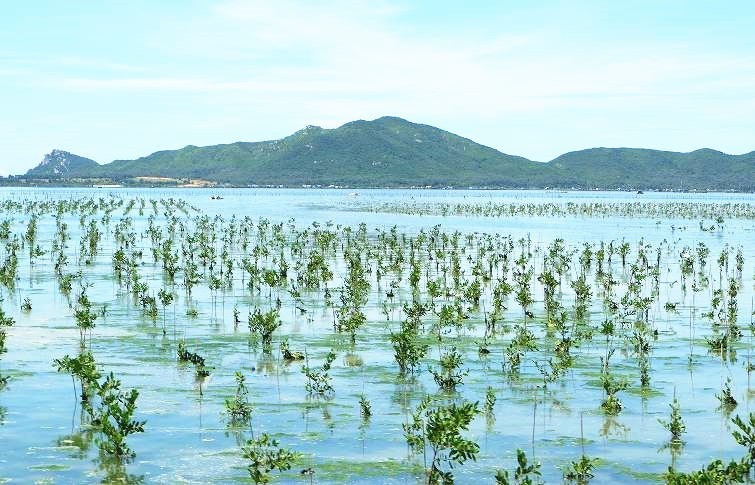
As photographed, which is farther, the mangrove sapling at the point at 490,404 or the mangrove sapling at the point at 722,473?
the mangrove sapling at the point at 490,404

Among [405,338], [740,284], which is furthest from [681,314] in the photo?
[405,338]

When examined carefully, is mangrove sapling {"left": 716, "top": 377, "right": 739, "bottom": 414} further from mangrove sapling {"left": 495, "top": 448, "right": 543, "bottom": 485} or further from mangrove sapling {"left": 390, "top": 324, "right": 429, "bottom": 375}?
mangrove sapling {"left": 390, "top": 324, "right": 429, "bottom": 375}

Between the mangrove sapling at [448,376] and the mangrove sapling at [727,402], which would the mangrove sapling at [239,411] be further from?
the mangrove sapling at [727,402]

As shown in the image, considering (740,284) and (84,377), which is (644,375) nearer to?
(84,377)

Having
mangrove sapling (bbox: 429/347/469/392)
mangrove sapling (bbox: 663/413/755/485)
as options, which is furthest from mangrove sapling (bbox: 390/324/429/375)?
mangrove sapling (bbox: 663/413/755/485)

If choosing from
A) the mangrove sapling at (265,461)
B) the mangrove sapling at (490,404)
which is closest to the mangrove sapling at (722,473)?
the mangrove sapling at (490,404)

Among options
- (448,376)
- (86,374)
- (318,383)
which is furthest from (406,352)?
(86,374)

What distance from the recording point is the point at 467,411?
11.5 m

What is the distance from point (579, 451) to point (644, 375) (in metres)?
4.33

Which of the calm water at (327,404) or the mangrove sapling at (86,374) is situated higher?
the mangrove sapling at (86,374)

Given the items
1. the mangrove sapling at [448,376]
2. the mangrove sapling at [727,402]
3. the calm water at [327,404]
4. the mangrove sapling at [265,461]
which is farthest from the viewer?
the mangrove sapling at [448,376]

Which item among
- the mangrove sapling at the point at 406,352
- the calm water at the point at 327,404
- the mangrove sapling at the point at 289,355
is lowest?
the calm water at the point at 327,404

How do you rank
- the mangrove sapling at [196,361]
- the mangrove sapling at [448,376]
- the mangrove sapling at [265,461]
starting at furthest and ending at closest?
1. the mangrove sapling at [196,361]
2. the mangrove sapling at [448,376]
3. the mangrove sapling at [265,461]

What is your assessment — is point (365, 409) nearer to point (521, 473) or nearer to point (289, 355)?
point (521, 473)
